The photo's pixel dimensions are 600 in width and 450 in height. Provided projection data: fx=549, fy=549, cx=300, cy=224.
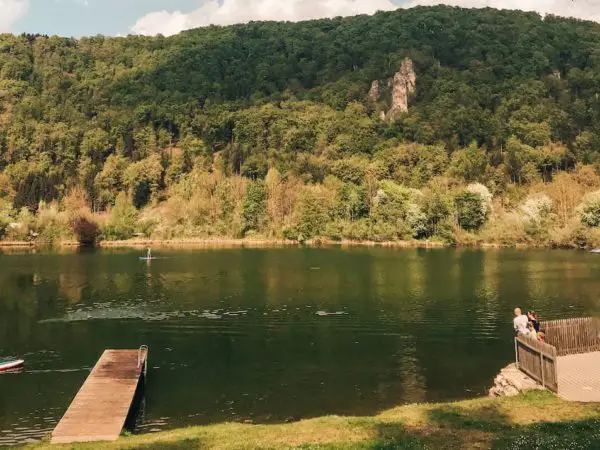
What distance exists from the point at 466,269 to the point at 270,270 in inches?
1093

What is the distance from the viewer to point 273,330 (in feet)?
142

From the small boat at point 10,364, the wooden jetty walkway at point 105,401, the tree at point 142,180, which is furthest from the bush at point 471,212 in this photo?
the small boat at point 10,364

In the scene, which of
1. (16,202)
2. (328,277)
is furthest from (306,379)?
(16,202)

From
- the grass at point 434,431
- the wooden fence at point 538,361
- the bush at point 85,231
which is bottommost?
the grass at point 434,431

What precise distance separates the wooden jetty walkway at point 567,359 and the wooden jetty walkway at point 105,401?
17.4m

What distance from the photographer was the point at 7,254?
109812mm

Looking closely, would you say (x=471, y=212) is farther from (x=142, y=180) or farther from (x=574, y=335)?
(x=142, y=180)

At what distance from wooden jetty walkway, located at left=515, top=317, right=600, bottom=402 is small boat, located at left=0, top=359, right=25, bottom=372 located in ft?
93.5

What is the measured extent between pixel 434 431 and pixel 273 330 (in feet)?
85.3

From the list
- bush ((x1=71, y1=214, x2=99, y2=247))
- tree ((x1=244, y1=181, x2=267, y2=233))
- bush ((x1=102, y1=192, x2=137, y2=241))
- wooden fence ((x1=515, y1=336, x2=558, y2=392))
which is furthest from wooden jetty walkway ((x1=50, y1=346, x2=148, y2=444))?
bush ((x1=102, y1=192, x2=137, y2=241))

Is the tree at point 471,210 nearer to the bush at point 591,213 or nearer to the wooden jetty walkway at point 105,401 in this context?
the bush at point 591,213

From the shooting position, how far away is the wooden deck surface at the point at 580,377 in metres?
21.0

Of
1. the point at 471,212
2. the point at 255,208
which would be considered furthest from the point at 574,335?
the point at 255,208

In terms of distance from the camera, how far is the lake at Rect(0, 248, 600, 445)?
28.2 m
